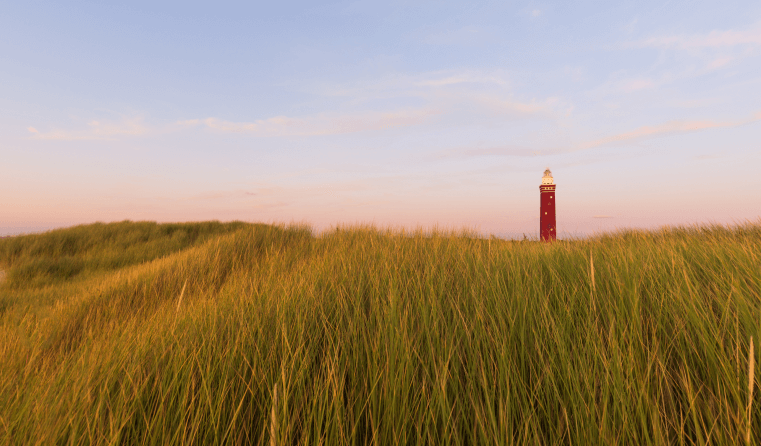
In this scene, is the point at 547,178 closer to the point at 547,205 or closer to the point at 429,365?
the point at 547,205

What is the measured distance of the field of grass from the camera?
119 cm

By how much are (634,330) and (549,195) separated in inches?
516

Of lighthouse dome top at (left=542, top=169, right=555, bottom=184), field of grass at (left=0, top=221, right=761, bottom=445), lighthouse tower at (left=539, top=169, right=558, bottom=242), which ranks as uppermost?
lighthouse dome top at (left=542, top=169, right=555, bottom=184)

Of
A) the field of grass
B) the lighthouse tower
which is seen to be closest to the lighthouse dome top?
the lighthouse tower

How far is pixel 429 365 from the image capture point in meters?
1.50

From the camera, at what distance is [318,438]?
3.71 feet

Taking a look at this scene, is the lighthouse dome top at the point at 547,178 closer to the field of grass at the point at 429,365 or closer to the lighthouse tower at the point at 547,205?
the lighthouse tower at the point at 547,205

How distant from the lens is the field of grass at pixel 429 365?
3.90 ft

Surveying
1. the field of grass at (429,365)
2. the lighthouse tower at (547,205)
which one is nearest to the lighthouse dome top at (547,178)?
the lighthouse tower at (547,205)

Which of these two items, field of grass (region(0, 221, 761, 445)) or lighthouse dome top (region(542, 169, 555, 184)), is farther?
lighthouse dome top (region(542, 169, 555, 184))

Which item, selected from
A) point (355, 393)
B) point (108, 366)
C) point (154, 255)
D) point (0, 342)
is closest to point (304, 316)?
point (355, 393)

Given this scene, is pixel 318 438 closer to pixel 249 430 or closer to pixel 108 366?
pixel 249 430

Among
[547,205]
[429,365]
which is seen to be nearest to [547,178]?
[547,205]

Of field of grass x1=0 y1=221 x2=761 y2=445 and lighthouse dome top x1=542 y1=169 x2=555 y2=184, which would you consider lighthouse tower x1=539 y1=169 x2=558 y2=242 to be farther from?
field of grass x1=0 y1=221 x2=761 y2=445
